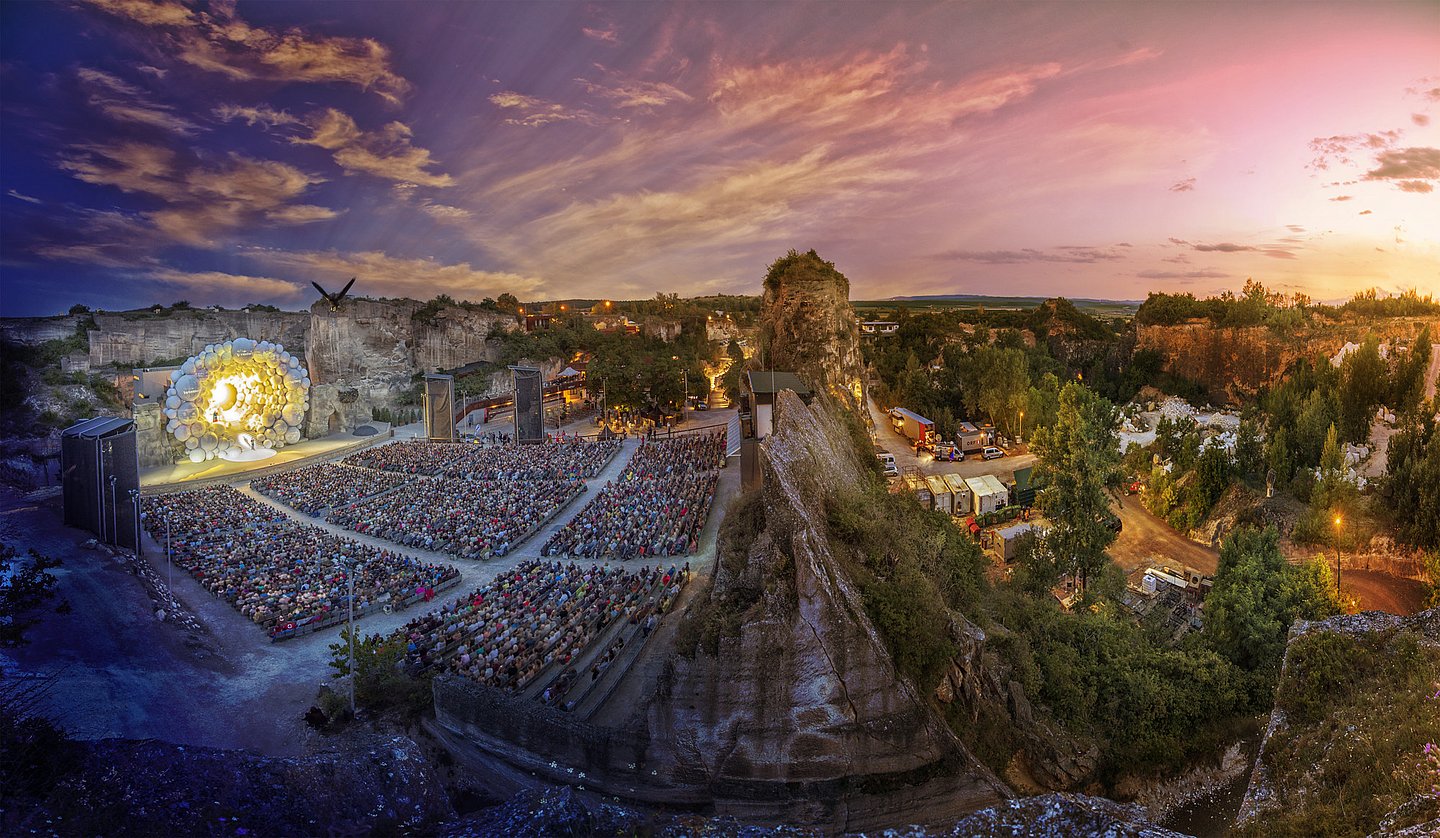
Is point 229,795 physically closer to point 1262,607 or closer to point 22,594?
point 22,594

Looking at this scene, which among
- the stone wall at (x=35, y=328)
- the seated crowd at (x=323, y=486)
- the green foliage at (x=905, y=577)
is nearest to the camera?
the green foliage at (x=905, y=577)

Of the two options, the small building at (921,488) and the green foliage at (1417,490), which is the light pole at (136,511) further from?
the green foliage at (1417,490)

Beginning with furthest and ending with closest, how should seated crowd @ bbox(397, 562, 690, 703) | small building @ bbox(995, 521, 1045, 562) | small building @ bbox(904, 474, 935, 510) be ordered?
small building @ bbox(904, 474, 935, 510)
small building @ bbox(995, 521, 1045, 562)
seated crowd @ bbox(397, 562, 690, 703)

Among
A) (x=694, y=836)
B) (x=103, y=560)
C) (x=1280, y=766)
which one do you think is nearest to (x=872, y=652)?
(x=694, y=836)

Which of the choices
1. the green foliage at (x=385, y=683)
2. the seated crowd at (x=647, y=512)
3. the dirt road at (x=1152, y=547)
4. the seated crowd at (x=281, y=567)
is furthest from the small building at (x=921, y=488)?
the green foliage at (x=385, y=683)

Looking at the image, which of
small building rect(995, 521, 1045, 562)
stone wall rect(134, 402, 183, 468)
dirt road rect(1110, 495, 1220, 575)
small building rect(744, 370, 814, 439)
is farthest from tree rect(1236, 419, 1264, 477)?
stone wall rect(134, 402, 183, 468)

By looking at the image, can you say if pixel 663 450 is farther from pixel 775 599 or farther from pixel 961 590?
pixel 775 599

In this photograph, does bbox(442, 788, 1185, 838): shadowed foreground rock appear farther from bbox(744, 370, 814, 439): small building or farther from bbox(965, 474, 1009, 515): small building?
bbox(965, 474, 1009, 515): small building

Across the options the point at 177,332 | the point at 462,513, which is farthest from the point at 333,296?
the point at 462,513
